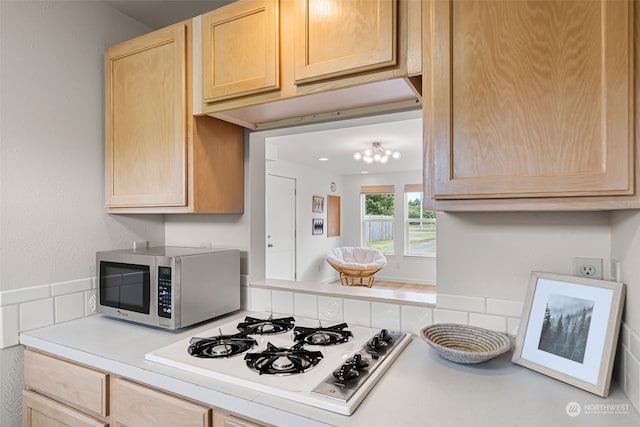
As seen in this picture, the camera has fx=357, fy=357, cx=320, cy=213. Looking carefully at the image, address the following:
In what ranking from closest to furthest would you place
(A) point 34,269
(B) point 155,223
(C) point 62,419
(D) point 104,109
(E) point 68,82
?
1. (C) point 62,419
2. (A) point 34,269
3. (E) point 68,82
4. (D) point 104,109
5. (B) point 155,223

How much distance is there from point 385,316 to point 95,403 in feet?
3.50

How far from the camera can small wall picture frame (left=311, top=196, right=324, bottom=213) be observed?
6.44m

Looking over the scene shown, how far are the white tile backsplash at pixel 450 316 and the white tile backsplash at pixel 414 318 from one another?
0.02 meters

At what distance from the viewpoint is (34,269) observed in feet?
4.89

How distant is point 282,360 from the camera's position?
107cm

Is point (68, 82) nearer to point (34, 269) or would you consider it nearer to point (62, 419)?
point (34, 269)

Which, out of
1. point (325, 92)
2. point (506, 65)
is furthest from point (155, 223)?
point (506, 65)

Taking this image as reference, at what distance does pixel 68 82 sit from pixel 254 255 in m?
1.15

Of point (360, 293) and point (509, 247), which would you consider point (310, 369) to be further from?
point (509, 247)

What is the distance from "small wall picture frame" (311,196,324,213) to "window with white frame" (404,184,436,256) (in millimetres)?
1620

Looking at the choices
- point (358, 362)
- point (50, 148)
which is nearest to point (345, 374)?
point (358, 362)

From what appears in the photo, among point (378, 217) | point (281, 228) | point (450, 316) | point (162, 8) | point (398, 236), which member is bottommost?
point (398, 236)

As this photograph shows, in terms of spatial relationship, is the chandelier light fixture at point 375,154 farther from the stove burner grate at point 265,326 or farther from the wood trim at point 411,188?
the stove burner grate at point 265,326

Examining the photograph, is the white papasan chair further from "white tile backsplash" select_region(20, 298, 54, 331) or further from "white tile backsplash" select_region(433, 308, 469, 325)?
"white tile backsplash" select_region(20, 298, 54, 331)
